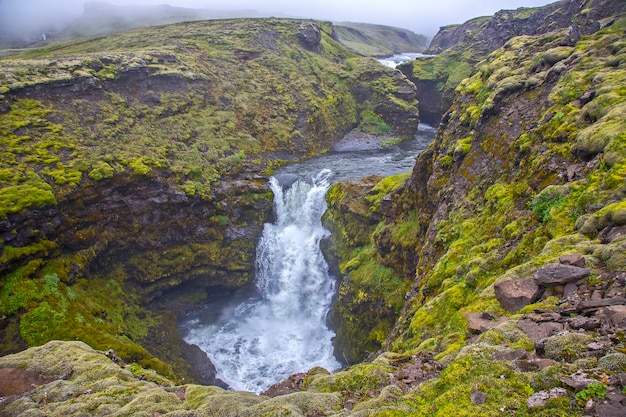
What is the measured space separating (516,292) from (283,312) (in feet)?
82.4

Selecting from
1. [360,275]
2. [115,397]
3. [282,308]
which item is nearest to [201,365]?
[282,308]

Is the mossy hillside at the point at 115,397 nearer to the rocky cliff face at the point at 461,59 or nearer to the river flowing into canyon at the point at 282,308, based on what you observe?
the river flowing into canyon at the point at 282,308

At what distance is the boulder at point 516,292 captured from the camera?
8.81 metres

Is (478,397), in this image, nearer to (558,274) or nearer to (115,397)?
(558,274)

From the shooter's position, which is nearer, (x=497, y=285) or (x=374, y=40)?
(x=497, y=285)

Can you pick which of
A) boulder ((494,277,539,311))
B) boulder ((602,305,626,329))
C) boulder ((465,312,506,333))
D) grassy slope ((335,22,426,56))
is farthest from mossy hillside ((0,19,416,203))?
A: grassy slope ((335,22,426,56))

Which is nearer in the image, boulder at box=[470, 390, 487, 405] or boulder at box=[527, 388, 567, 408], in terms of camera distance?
boulder at box=[527, 388, 567, 408]

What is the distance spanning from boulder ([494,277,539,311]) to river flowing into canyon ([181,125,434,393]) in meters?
18.4

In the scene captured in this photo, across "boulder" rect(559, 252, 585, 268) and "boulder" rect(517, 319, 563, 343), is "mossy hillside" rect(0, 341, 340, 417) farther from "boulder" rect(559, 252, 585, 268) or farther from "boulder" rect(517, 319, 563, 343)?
"boulder" rect(559, 252, 585, 268)

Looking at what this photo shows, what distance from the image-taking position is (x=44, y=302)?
856 inches

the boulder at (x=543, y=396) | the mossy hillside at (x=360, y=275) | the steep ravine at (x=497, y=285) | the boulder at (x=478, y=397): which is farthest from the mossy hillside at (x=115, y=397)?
the mossy hillside at (x=360, y=275)

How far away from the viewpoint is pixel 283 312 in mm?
32125

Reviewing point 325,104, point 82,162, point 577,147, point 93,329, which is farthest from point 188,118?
point 577,147

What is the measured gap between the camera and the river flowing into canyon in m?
27.0
